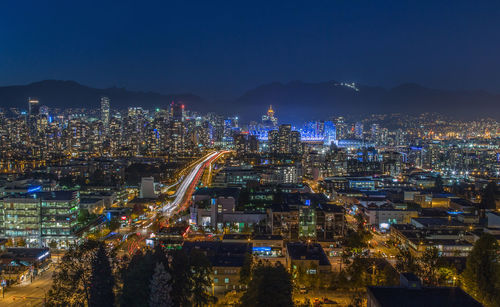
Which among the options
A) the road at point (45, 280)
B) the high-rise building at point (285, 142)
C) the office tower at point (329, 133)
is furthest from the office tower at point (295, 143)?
the office tower at point (329, 133)

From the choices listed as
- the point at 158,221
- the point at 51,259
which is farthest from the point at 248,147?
the point at 51,259

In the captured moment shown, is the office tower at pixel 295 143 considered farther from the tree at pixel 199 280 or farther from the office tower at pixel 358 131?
the tree at pixel 199 280

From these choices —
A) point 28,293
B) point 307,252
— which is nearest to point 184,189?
point 307,252

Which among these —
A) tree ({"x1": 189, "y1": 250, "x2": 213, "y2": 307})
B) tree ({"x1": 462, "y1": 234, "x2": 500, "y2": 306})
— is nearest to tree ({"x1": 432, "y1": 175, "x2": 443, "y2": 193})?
tree ({"x1": 462, "y1": 234, "x2": 500, "y2": 306})

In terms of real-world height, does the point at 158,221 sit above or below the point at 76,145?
below

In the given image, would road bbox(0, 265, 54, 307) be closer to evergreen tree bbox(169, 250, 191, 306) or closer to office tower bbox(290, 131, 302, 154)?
evergreen tree bbox(169, 250, 191, 306)

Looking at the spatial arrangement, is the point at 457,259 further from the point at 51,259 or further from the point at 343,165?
the point at 343,165
